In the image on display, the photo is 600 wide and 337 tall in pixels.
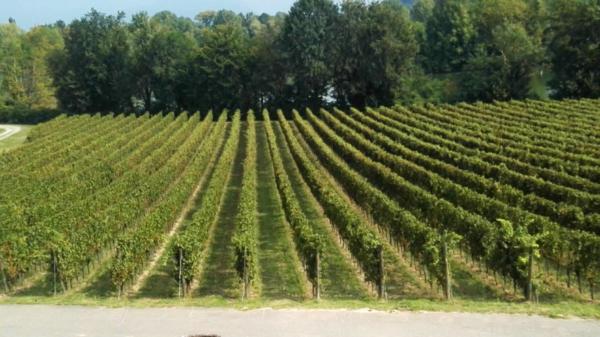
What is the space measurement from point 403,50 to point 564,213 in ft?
179

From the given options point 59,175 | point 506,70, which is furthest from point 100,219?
point 506,70

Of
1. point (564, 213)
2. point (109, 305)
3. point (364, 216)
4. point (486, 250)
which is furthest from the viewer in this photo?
point (364, 216)

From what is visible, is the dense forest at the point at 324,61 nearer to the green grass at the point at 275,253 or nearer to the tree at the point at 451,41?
the tree at the point at 451,41

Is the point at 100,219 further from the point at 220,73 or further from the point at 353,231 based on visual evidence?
the point at 220,73

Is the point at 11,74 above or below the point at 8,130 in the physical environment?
above

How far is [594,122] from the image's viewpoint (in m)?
48.4

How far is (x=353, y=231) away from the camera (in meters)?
21.8

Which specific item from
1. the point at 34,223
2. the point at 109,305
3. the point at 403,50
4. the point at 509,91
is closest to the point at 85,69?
the point at 403,50

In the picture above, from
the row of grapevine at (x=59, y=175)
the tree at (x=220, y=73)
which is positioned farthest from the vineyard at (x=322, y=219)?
the tree at (x=220, y=73)

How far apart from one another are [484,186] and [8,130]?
63042 mm

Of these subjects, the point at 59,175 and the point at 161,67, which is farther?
the point at 161,67

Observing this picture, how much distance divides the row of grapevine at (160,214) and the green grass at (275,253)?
3921 mm

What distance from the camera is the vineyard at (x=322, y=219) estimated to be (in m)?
19.2

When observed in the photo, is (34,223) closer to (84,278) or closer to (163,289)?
(84,278)
